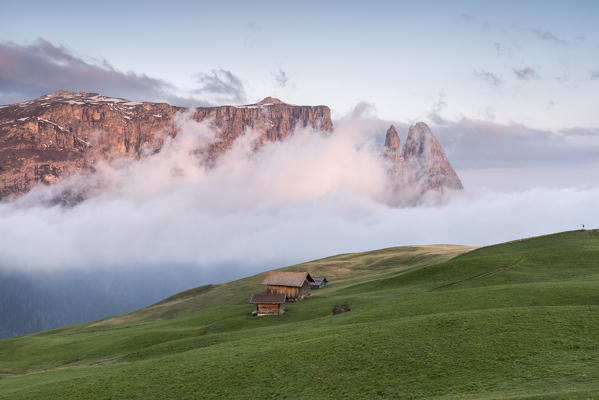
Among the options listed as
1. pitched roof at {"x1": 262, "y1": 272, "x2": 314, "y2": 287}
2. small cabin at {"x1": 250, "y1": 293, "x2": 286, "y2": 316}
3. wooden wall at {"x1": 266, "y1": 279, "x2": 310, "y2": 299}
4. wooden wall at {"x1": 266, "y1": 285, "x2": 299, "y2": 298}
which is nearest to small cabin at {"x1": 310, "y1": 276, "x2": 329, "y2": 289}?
wooden wall at {"x1": 266, "y1": 279, "x2": 310, "y2": 299}

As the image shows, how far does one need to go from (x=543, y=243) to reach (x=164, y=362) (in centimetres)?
9103

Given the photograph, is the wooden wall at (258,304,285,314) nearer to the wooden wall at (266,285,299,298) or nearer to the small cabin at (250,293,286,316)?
the small cabin at (250,293,286,316)

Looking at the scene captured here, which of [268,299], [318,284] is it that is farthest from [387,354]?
[318,284]

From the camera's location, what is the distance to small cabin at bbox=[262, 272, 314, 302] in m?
93.9

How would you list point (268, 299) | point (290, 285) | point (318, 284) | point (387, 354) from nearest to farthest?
point (387, 354) → point (268, 299) → point (290, 285) → point (318, 284)

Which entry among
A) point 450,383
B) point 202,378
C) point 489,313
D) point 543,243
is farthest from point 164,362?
point 543,243

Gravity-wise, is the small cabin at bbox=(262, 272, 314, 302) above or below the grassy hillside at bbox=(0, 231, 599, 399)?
above

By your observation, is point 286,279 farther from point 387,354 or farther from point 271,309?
point 387,354

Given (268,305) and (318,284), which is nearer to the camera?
(268,305)

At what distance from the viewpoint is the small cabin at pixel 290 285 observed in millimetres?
93938

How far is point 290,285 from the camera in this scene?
309 feet

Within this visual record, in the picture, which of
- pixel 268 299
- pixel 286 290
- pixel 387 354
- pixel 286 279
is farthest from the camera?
pixel 286 279

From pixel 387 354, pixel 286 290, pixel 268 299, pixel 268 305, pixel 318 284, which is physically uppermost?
pixel 286 290

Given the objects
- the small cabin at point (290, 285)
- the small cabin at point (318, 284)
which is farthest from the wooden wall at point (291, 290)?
the small cabin at point (318, 284)
